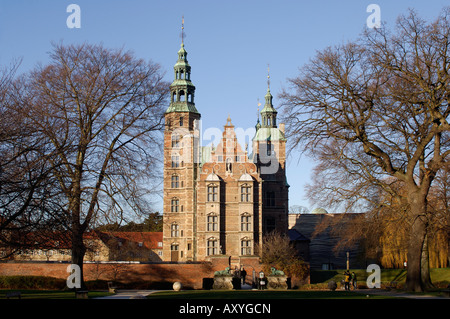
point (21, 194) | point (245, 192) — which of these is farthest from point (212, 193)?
point (21, 194)

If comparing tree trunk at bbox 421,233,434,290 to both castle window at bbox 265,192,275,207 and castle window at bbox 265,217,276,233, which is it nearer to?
castle window at bbox 265,217,276,233

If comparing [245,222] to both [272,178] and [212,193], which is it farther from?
[272,178]

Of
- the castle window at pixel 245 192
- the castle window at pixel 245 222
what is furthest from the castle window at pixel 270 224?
the castle window at pixel 245 192

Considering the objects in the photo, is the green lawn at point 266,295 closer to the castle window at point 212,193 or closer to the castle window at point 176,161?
the castle window at point 212,193

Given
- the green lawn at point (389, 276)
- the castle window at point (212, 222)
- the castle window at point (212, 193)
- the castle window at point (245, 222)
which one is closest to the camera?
the green lawn at point (389, 276)

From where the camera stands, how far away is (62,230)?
20750mm

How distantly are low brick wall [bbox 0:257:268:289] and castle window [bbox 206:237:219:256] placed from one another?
10577 mm

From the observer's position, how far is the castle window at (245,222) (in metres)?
57.0

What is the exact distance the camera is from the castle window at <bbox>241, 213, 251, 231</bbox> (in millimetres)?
57009

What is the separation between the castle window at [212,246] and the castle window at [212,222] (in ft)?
3.20

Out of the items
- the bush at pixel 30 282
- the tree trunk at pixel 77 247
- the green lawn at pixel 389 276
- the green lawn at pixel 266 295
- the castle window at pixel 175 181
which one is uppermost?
the castle window at pixel 175 181

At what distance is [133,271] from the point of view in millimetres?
41906

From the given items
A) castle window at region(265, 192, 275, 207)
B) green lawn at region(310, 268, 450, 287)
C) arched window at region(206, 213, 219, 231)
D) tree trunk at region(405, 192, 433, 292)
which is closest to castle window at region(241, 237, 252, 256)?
arched window at region(206, 213, 219, 231)
